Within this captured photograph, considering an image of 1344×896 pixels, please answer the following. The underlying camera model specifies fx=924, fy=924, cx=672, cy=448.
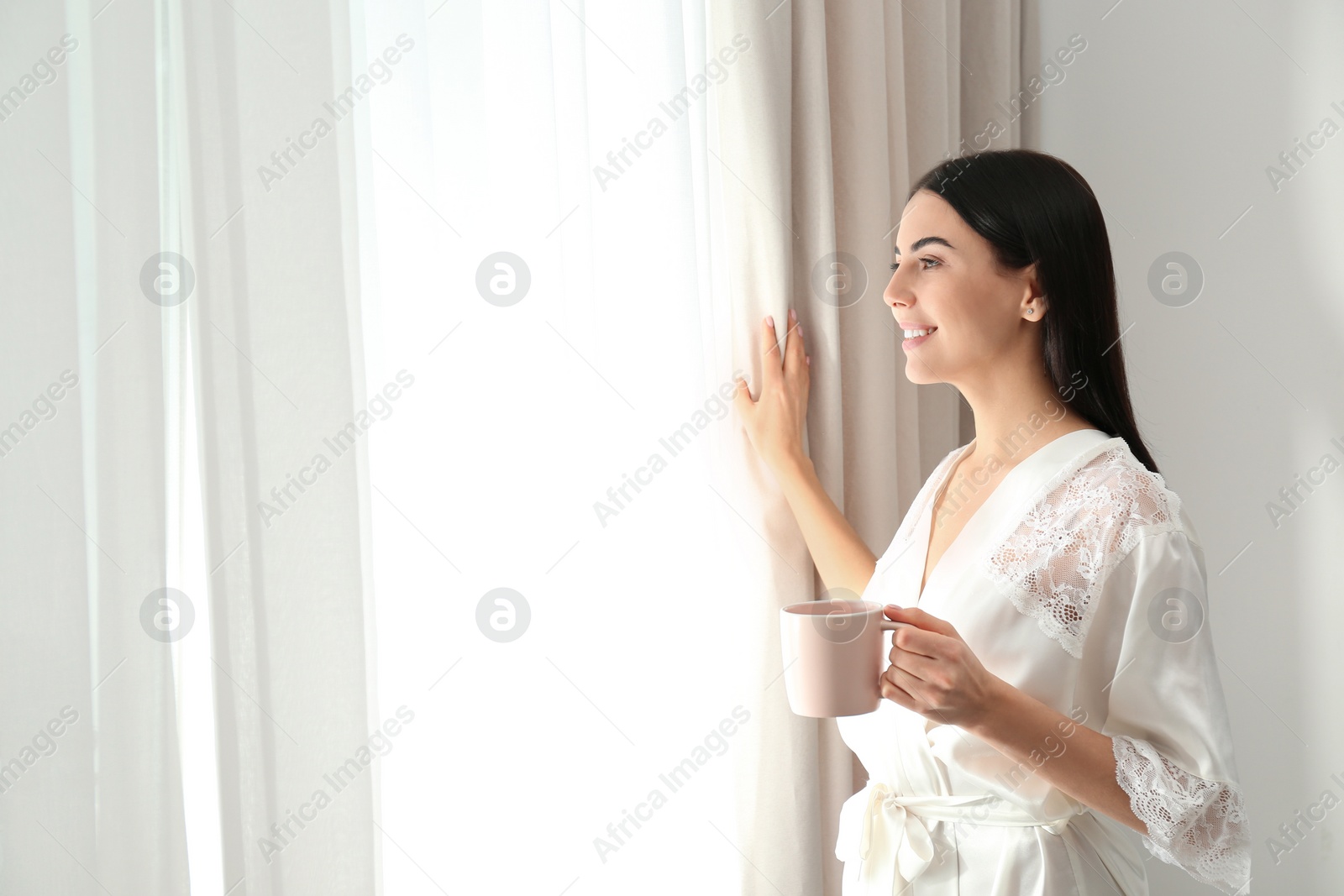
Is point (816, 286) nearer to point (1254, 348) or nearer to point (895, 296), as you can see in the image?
point (895, 296)

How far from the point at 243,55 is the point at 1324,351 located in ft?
5.15

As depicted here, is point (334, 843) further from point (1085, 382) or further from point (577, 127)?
point (1085, 382)

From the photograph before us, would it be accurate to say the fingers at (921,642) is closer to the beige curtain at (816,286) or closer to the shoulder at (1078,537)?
the shoulder at (1078,537)

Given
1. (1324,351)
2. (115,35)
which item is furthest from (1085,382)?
(115,35)

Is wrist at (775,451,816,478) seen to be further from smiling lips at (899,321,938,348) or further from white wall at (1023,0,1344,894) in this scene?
white wall at (1023,0,1344,894)

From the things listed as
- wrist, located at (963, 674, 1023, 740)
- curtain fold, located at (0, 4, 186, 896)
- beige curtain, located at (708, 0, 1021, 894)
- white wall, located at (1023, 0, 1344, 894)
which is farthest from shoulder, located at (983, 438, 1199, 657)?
curtain fold, located at (0, 4, 186, 896)

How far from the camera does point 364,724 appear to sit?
92 centimetres

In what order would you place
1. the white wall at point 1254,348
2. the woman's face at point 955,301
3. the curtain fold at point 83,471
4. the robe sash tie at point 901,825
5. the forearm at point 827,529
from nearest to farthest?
the curtain fold at point 83,471 < the robe sash tie at point 901,825 < the woman's face at point 955,301 < the forearm at point 827,529 < the white wall at point 1254,348

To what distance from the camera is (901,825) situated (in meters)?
1.04

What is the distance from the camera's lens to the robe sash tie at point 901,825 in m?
1.00

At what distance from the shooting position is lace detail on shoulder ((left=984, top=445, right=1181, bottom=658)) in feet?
3.16

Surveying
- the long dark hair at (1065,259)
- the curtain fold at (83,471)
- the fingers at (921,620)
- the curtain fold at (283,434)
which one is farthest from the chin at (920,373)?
the curtain fold at (83,471)

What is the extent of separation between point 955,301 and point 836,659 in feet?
1.62

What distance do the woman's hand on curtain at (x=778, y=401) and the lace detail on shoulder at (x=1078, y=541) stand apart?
34cm
